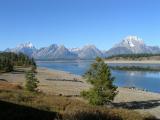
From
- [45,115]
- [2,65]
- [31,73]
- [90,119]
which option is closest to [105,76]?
[31,73]

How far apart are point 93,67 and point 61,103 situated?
62.7ft

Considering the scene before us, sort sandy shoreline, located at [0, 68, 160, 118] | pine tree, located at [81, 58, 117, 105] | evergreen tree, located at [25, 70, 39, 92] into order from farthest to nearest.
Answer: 1. sandy shoreline, located at [0, 68, 160, 118]
2. evergreen tree, located at [25, 70, 39, 92]
3. pine tree, located at [81, 58, 117, 105]

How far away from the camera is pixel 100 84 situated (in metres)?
39.4

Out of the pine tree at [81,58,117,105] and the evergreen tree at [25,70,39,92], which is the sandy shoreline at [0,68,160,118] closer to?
the pine tree at [81,58,117,105]

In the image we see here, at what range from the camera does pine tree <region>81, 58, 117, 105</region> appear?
38.6 metres

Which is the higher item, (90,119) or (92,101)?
(90,119)

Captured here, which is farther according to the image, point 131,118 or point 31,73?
point 31,73

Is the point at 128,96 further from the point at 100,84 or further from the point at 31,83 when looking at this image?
the point at 100,84

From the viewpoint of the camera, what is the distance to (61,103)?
21.6 meters

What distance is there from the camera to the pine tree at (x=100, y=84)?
38.6m

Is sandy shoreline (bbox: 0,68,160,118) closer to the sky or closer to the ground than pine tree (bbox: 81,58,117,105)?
closer to the ground

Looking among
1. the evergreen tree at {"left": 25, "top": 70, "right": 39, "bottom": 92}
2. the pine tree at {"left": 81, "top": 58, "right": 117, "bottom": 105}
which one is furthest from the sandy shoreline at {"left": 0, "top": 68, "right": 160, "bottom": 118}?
the evergreen tree at {"left": 25, "top": 70, "right": 39, "bottom": 92}

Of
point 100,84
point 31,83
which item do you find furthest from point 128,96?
point 100,84

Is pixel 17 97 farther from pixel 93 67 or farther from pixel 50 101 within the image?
pixel 93 67
